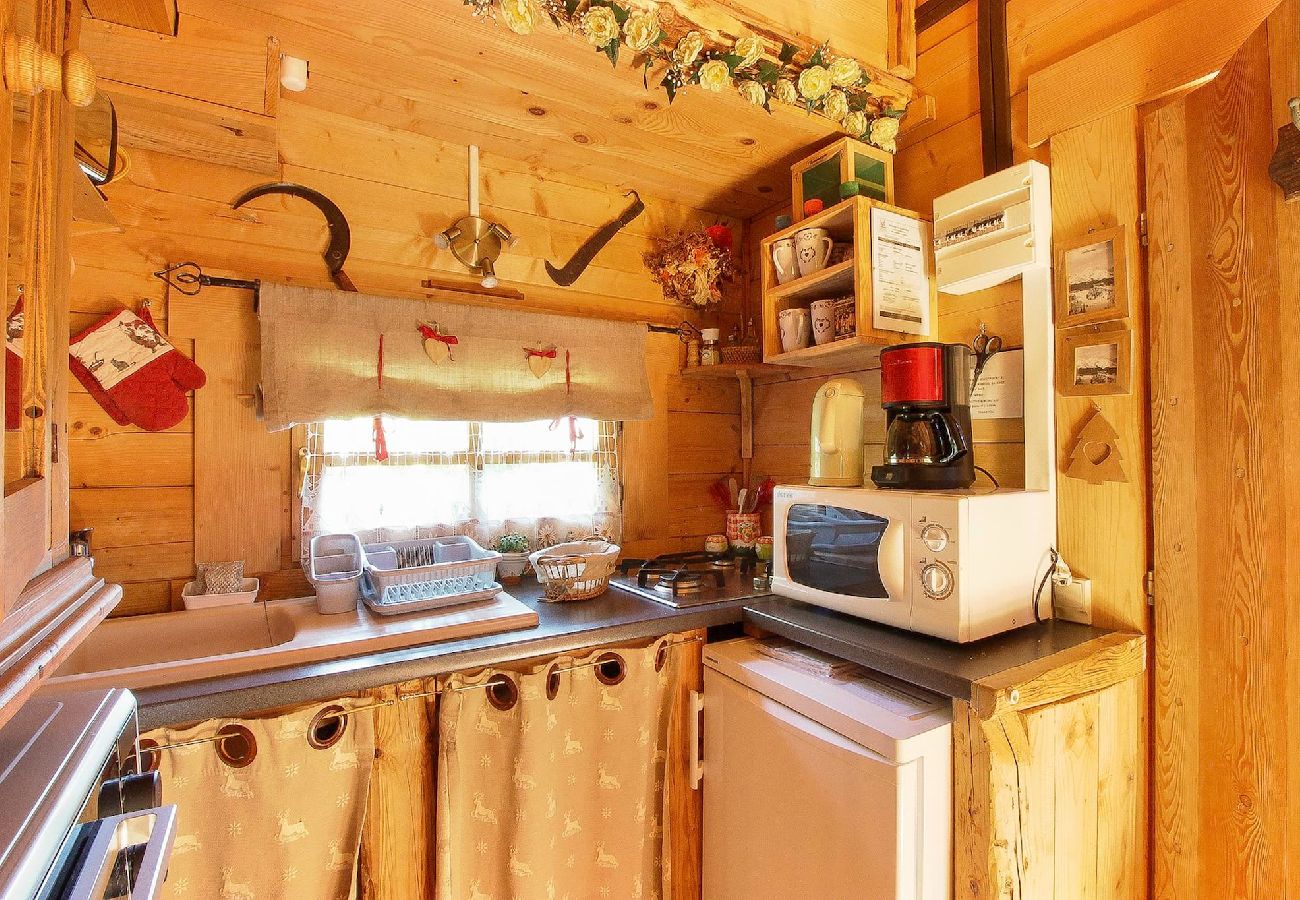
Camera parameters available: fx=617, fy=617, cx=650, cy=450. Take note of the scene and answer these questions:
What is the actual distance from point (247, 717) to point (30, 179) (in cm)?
90

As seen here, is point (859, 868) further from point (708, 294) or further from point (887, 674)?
point (708, 294)

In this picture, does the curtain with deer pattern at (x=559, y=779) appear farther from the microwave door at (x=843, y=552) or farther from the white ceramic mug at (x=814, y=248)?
the white ceramic mug at (x=814, y=248)

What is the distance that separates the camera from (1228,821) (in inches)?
46.1

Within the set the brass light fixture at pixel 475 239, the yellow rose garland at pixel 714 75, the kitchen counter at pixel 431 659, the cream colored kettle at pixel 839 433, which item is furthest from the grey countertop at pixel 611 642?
the yellow rose garland at pixel 714 75

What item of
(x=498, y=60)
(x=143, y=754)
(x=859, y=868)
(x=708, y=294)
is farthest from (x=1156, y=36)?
(x=143, y=754)

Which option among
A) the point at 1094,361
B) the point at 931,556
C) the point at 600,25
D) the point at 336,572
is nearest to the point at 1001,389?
the point at 1094,361

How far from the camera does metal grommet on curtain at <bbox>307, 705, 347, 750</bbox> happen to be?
1.14 m

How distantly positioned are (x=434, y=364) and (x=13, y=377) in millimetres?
1169

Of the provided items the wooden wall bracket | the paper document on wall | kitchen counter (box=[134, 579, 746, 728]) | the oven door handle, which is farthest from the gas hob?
the wooden wall bracket

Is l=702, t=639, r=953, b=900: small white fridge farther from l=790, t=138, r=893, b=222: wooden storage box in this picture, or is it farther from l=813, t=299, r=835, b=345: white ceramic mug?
l=790, t=138, r=893, b=222: wooden storage box

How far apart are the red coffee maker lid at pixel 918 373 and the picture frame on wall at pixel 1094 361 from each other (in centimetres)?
29

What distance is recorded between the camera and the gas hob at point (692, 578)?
1.62 metres

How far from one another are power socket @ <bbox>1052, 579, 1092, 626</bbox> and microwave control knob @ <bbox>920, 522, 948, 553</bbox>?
40 centimetres

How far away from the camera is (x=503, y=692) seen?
4.46 ft
